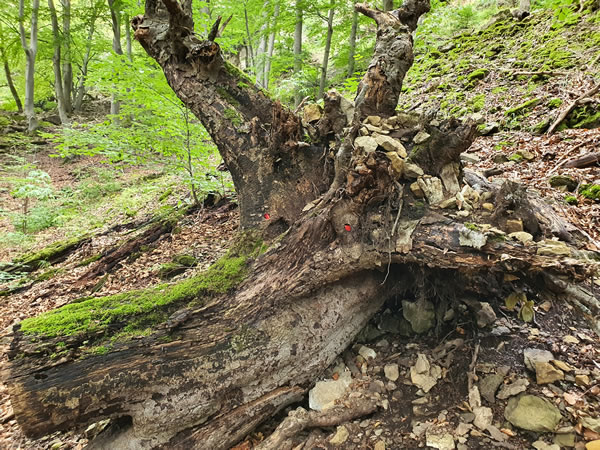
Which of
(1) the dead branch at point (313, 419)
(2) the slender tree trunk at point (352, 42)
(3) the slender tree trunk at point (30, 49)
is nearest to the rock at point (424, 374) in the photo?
(1) the dead branch at point (313, 419)

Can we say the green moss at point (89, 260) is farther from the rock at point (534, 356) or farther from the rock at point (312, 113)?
the rock at point (534, 356)

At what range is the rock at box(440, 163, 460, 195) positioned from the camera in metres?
A: 2.96

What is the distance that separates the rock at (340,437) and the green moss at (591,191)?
4.15 m

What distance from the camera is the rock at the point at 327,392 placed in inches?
107

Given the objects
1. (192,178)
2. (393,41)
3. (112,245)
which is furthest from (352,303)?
(112,245)

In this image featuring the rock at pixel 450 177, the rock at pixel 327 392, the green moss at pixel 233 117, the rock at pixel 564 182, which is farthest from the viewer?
the rock at pixel 564 182

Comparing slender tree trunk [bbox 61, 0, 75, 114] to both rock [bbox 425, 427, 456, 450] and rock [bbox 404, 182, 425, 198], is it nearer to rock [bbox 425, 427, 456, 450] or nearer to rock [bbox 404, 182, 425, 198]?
rock [bbox 404, 182, 425, 198]

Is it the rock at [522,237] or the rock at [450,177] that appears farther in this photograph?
the rock at [450,177]

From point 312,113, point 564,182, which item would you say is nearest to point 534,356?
point 564,182

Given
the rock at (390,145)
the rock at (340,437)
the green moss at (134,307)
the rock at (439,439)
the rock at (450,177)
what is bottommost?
the rock at (340,437)

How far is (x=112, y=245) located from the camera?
6137 mm

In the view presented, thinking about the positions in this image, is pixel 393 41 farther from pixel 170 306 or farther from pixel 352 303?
pixel 170 306

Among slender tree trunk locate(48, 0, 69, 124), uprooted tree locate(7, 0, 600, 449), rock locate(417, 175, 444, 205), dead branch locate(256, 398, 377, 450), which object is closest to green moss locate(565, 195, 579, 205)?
uprooted tree locate(7, 0, 600, 449)

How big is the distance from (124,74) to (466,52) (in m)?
9.90
